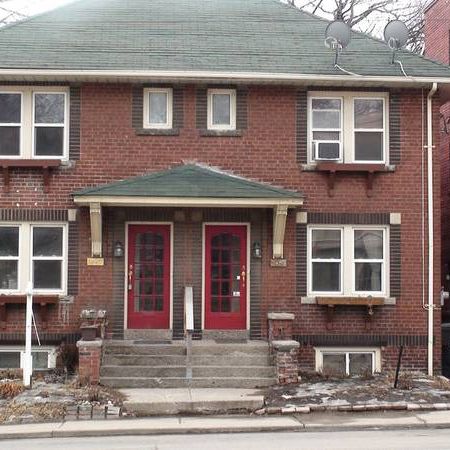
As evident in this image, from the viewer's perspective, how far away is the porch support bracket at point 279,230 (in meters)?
15.0

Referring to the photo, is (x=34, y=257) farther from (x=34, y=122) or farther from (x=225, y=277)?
(x=225, y=277)

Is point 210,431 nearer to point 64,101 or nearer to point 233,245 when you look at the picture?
point 233,245

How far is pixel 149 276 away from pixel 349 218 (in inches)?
167

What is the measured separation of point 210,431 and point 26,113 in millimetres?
7880

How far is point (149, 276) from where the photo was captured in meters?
15.7

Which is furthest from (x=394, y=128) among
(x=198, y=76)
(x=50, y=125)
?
(x=50, y=125)

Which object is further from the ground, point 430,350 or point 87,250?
point 87,250

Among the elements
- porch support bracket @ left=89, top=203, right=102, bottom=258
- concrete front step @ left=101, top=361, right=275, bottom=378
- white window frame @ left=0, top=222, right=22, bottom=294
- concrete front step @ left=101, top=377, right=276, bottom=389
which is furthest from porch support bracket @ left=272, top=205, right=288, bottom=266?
white window frame @ left=0, top=222, right=22, bottom=294

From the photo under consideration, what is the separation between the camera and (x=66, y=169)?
612 inches

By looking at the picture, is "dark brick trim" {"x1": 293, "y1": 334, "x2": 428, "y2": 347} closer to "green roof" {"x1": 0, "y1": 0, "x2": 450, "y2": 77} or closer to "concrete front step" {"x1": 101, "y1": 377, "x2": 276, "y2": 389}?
"concrete front step" {"x1": 101, "y1": 377, "x2": 276, "y2": 389}

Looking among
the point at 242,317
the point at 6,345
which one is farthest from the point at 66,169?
the point at 242,317

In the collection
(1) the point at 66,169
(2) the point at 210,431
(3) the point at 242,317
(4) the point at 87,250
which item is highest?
(1) the point at 66,169

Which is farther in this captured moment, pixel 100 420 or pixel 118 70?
pixel 118 70

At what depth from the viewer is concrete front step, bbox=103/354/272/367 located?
14.2 metres
